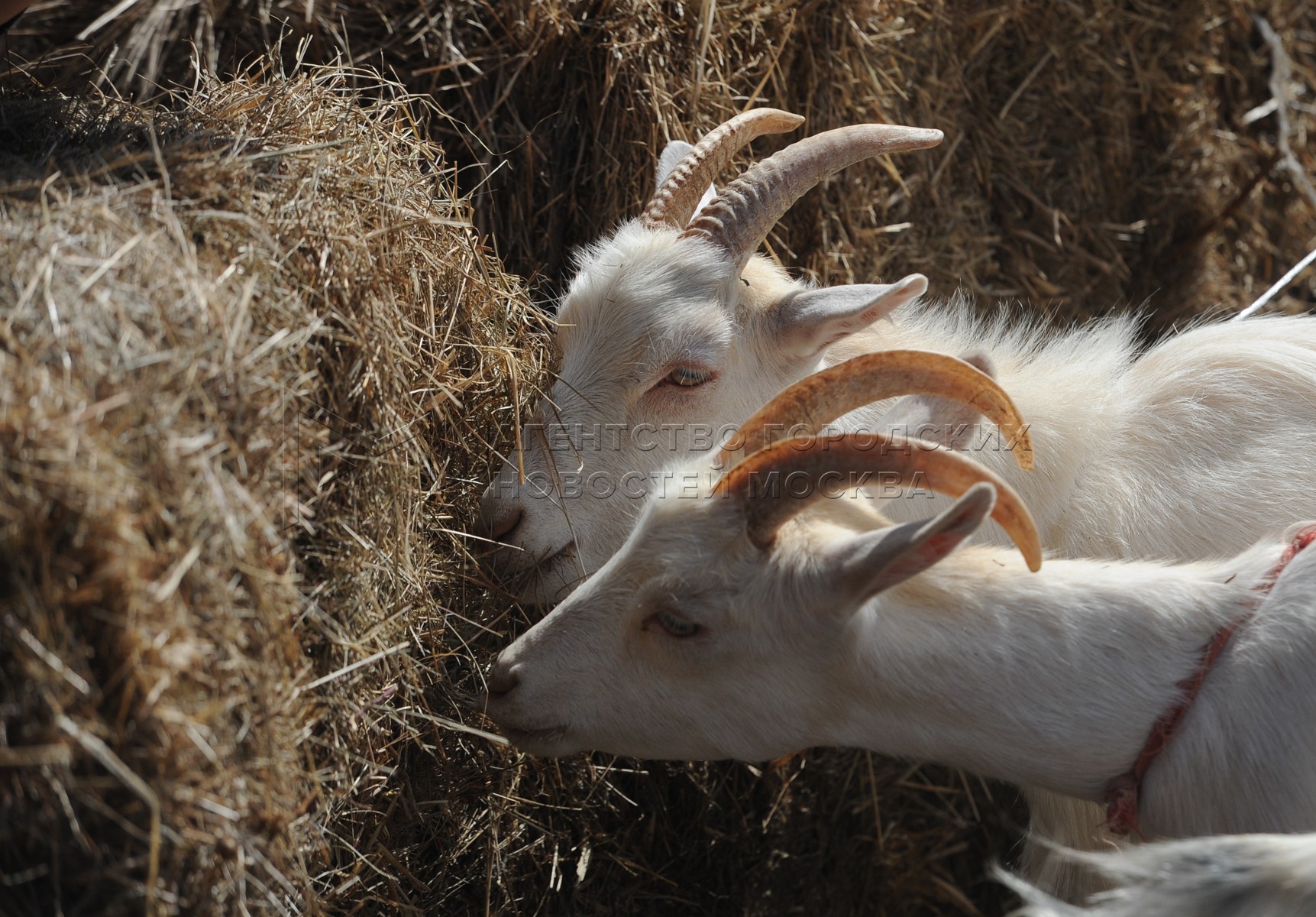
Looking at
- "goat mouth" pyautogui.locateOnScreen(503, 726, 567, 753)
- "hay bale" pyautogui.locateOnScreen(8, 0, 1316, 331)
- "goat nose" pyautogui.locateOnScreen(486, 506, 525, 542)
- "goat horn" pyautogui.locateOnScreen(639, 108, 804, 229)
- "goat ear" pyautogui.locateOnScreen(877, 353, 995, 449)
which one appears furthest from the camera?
"hay bale" pyautogui.locateOnScreen(8, 0, 1316, 331)

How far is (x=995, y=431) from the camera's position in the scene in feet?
10.9

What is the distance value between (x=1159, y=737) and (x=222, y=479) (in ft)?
6.66

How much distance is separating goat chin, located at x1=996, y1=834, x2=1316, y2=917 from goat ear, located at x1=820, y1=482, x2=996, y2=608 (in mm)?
705

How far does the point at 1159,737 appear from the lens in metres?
2.37

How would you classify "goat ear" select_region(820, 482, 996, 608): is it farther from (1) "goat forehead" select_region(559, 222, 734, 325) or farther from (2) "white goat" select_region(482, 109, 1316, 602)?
(1) "goat forehead" select_region(559, 222, 734, 325)

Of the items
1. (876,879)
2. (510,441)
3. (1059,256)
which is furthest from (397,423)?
(1059,256)

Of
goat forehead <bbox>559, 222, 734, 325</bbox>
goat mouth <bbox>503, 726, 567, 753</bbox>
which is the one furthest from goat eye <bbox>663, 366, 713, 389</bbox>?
goat mouth <bbox>503, 726, 567, 753</bbox>

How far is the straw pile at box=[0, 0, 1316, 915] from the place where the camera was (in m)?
2.00

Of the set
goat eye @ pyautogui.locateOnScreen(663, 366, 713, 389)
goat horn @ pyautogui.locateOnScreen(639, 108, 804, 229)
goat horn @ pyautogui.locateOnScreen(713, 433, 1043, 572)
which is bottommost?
goat eye @ pyautogui.locateOnScreen(663, 366, 713, 389)

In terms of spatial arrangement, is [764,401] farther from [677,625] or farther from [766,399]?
[677,625]

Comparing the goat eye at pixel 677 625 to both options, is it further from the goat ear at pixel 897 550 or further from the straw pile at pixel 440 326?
the straw pile at pixel 440 326

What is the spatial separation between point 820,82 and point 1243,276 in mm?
2660

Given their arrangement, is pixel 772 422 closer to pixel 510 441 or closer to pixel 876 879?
pixel 510 441

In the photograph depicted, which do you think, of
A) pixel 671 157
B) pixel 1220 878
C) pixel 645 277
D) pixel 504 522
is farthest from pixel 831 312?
pixel 1220 878
